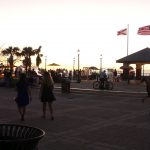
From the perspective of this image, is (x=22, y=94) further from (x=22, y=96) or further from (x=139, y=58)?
(x=139, y=58)

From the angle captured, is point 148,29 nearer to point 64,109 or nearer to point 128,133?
point 64,109

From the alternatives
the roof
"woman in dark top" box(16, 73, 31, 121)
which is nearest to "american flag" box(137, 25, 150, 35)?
the roof

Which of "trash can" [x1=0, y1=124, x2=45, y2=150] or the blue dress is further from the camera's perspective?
the blue dress

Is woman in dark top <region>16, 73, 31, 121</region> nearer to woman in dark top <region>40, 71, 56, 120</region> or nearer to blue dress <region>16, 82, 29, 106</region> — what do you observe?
blue dress <region>16, 82, 29, 106</region>

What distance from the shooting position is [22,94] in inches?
507

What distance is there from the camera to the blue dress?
41.9ft

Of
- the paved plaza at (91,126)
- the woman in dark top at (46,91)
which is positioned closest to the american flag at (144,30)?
the paved plaza at (91,126)

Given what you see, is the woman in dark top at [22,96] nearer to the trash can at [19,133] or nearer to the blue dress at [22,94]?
the blue dress at [22,94]

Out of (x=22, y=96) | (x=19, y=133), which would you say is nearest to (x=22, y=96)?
(x=22, y=96)

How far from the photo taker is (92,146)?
29.6 feet

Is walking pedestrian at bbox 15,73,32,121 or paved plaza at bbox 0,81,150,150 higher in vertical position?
walking pedestrian at bbox 15,73,32,121

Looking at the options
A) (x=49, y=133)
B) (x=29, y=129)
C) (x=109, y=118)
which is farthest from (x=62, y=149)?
(x=109, y=118)

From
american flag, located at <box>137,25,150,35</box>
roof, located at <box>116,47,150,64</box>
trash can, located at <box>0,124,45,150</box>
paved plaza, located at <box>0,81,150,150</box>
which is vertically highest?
american flag, located at <box>137,25,150,35</box>

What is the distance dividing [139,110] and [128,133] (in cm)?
569
